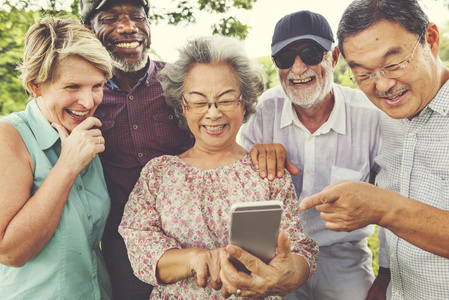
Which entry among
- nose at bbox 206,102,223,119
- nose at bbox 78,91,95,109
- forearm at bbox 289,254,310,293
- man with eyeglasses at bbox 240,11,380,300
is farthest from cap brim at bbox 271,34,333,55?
forearm at bbox 289,254,310,293

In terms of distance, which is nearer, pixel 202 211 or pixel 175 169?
pixel 202 211

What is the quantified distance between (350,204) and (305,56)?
5.13 feet

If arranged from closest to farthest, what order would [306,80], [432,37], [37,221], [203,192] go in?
[37,221], [432,37], [203,192], [306,80]

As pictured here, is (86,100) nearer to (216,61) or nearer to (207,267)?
(216,61)

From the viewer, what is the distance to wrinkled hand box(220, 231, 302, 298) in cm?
179

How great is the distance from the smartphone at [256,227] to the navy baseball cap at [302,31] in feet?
5.85

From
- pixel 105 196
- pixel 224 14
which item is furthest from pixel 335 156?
pixel 224 14

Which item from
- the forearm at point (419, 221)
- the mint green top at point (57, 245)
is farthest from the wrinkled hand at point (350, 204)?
the mint green top at point (57, 245)

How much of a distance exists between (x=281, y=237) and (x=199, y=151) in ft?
3.38

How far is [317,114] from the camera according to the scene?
125 inches

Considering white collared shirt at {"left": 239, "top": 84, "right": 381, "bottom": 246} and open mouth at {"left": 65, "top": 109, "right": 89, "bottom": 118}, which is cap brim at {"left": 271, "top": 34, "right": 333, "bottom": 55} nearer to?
white collared shirt at {"left": 239, "top": 84, "right": 381, "bottom": 246}

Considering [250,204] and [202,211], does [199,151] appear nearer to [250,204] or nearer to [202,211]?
[202,211]

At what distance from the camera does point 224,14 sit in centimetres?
451

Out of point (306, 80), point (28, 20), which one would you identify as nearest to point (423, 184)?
point (306, 80)
